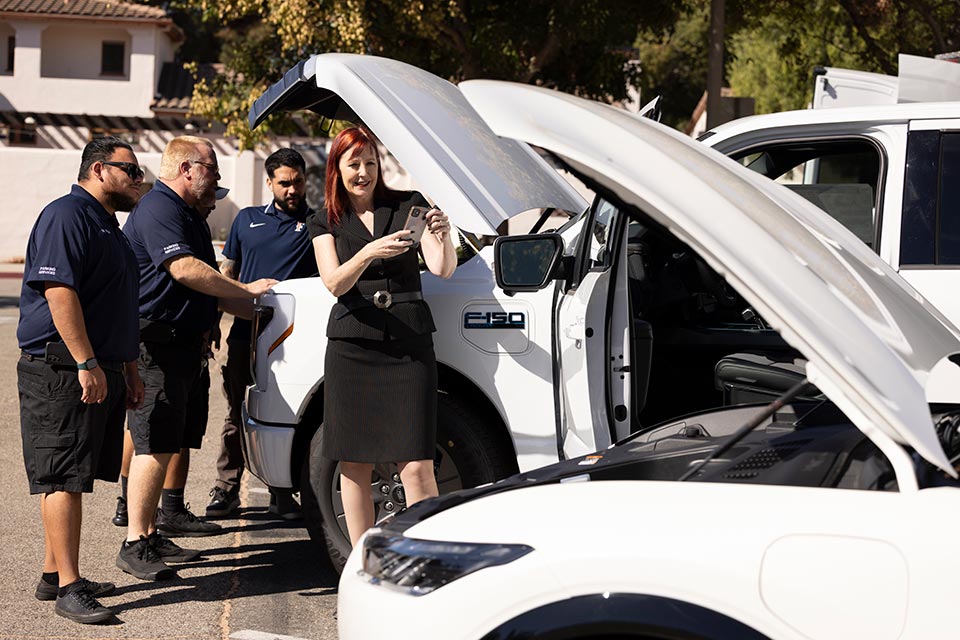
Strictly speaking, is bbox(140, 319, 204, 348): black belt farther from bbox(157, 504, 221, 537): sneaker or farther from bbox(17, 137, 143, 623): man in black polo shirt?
bbox(157, 504, 221, 537): sneaker

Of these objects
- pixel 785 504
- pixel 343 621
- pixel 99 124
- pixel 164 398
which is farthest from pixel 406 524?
pixel 99 124

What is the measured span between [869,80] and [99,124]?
34810mm

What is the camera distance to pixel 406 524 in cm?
289

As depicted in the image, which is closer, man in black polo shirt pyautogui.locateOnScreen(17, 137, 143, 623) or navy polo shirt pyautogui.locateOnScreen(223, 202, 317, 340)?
man in black polo shirt pyautogui.locateOnScreen(17, 137, 143, 623)

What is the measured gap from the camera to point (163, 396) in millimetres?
5273

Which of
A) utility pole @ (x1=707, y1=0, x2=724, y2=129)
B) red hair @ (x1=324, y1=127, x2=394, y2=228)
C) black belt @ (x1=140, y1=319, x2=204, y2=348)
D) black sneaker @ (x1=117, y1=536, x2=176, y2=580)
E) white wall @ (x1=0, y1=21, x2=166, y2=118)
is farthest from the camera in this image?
white wall @ (x1=0, y1=21, x2=166, y2=118)

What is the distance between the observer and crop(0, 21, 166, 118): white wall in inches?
1518

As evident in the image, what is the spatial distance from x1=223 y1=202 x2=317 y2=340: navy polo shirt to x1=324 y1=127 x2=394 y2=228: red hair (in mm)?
1574

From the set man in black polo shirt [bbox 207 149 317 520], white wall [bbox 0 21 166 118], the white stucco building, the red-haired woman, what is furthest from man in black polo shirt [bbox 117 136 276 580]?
white wall [bbox 0 21 166 118]

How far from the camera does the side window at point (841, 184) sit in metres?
4.81

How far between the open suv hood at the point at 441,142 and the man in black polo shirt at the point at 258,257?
126 centimetres

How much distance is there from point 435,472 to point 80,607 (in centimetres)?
148

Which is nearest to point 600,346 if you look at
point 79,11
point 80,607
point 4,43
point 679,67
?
point 80,607

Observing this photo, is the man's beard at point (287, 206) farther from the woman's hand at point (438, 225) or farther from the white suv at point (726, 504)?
the white suv at point (726, 504)
